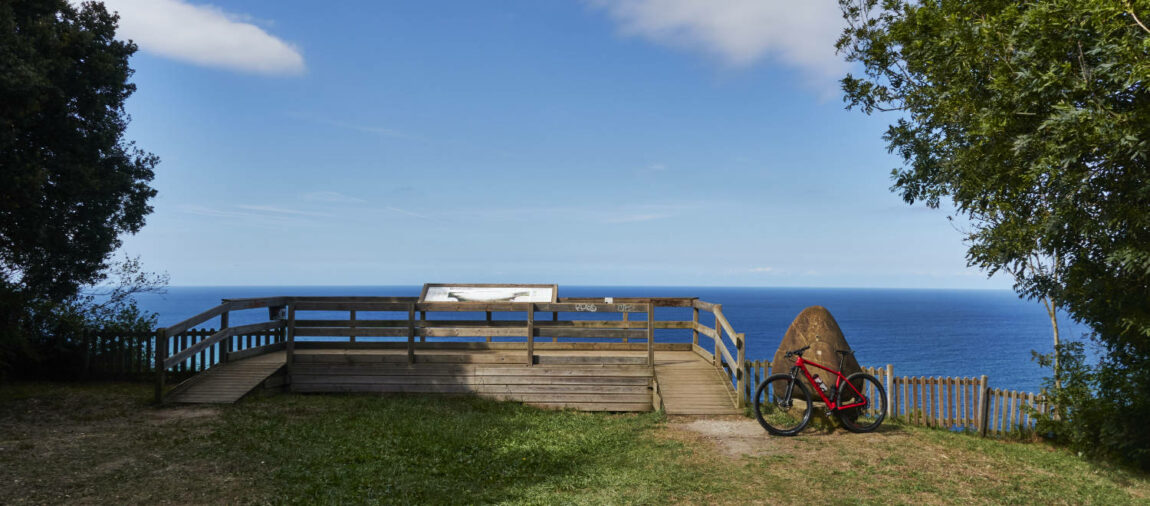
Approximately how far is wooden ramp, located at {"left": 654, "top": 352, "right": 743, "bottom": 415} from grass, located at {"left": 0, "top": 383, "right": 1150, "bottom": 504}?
17.6 inches

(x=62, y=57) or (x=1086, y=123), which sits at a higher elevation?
(x=62, y=57)

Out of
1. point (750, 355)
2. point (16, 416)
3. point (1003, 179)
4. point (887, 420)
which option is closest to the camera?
point (1003, 179)

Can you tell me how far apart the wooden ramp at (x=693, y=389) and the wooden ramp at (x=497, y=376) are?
0.67m

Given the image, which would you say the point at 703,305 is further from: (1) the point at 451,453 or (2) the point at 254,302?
(2) the point at 254,302

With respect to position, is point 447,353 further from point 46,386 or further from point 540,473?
point 46,386

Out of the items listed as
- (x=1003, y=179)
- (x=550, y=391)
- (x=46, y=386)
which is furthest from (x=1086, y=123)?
(x=46, y=386)

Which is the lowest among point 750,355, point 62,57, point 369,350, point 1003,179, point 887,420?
point 750,355

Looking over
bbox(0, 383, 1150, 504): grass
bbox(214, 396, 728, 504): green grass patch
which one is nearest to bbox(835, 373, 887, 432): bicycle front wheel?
bbox(0, 383, 1150, 504): grass

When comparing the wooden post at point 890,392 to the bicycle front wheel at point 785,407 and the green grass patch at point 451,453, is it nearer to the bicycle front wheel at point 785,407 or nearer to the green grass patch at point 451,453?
the bicycle front wheel at point 785,407

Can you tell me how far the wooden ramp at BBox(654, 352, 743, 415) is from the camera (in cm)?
1216

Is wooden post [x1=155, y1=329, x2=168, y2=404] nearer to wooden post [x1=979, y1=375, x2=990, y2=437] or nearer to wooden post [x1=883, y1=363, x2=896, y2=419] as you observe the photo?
wooden post [x1=883, y1=363, x2=896, y2=419]

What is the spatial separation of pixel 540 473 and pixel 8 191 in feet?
47.3

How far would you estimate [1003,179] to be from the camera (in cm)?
1102

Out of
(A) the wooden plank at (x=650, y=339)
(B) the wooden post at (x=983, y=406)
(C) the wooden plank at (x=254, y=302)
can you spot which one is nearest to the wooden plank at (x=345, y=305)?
(C) the wooden plank at (x=254, y=302)
